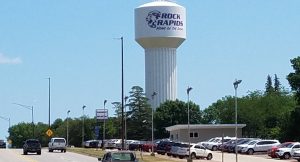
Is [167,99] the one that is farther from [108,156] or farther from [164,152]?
[108,156]

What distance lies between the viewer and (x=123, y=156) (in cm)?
3219

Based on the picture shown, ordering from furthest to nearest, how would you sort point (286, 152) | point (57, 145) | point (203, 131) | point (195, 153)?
point (203, 131) → point (57, 145) → point (286, 152) → point (195, 153)

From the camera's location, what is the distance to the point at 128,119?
143125 millimetres

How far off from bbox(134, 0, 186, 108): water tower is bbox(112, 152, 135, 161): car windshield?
9260 cm

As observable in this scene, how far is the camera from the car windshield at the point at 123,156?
32062 mm

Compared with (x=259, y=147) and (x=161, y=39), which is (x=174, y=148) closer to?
(x=259, y=147)

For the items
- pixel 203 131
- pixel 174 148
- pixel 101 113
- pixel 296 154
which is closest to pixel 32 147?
pixel 174 148

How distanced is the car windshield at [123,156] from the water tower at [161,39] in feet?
304

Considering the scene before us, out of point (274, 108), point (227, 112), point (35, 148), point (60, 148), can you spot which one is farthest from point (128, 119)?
point (35, 148)

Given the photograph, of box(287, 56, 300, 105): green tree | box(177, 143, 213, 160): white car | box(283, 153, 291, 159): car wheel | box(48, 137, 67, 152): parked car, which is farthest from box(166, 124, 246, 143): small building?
box(177, 143, 213, 160): white car

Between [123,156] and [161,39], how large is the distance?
101339mm

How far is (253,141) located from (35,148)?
76.5ft

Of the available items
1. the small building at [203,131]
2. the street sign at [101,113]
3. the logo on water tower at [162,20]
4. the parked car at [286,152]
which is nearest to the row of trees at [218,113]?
the small building at [203,131]

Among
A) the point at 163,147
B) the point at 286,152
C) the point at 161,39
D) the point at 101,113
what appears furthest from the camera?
the point at 161,39
